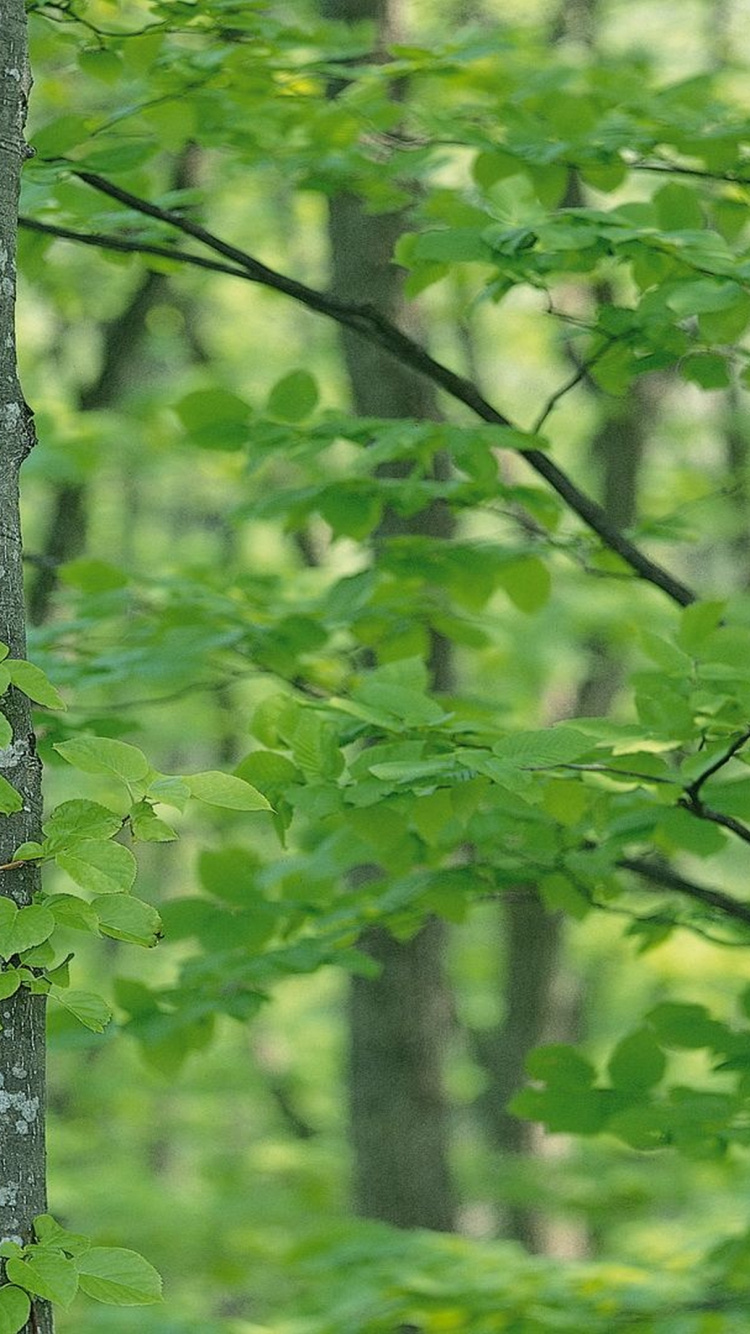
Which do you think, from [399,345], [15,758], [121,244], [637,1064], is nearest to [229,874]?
[637,1064]

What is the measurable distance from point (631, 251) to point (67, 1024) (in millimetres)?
1651

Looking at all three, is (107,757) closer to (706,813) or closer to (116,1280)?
(116,1280)

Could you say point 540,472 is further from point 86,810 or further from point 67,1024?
point 86,810

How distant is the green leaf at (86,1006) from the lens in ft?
4.57

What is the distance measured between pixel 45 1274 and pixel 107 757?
472mm

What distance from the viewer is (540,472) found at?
270 centimetres

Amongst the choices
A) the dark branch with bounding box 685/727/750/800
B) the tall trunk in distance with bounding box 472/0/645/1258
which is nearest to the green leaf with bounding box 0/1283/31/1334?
the dark branch with bounding box 685/727/750/800

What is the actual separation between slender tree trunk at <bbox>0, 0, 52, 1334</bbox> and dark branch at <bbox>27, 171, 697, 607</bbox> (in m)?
0.84

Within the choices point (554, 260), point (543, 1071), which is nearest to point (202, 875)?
point (543, 1071)

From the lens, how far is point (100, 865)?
1.37 metres

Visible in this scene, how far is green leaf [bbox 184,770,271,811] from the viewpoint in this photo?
4.62 ft

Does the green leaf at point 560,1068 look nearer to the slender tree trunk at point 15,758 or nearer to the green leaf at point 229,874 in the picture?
the green leaf at point 229,874

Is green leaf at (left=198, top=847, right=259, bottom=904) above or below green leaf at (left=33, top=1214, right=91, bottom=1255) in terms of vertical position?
above

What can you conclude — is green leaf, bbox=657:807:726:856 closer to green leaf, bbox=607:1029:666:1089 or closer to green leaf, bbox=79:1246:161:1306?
green leaf, bbox=607:1029:666:1089
